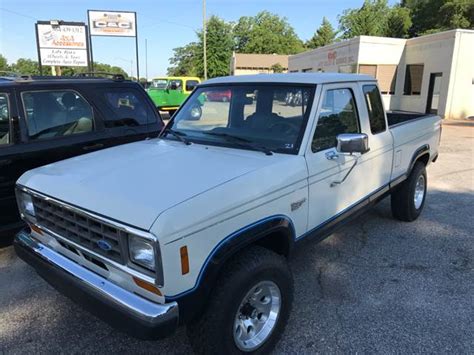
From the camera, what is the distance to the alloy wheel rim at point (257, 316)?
2.60 metres

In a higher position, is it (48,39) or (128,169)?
(48,39)

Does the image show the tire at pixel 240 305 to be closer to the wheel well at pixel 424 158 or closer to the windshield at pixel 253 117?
the windshield at pixel 253 117

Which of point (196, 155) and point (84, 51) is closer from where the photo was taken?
point (196, 155)

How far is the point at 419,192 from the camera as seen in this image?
5523mm

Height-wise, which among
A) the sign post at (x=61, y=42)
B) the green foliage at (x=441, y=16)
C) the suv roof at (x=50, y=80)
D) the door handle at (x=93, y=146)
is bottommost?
the door handle at (x=93, y=146)

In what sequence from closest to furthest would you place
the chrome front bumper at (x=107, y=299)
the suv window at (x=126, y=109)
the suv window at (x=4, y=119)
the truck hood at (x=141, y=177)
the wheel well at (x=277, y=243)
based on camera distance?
the chrome front bumper at (x=107, y=299) → the truck hood at (x=141, y=177) → the wheel well at (x=277, y=243) → the suv window at (x=4, y=119) → the suv window at (x=126, y=109)

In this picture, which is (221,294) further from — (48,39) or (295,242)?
(48,39)

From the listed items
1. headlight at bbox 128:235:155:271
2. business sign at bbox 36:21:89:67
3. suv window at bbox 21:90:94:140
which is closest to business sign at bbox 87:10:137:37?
business sign at bbox 36:21:89:67

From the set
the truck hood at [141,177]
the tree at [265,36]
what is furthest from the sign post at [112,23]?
the tree at [265,36]

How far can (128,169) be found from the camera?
111 inches

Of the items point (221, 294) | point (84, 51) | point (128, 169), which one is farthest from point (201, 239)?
point (84, 51)

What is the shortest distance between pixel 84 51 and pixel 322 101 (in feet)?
49.4

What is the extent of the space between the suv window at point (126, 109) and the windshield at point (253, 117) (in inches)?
→ 51.3

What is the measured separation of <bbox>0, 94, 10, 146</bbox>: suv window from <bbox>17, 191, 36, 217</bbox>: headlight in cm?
136
